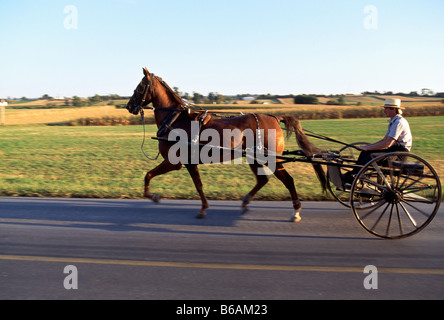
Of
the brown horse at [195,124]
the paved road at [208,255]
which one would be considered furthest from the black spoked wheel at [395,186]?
the brown horse at [195,124]

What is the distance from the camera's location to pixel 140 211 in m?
6.66

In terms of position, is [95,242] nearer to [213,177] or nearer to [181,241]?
[181,241]

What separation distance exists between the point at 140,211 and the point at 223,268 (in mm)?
2914

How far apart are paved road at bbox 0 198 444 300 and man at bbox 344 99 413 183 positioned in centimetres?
115

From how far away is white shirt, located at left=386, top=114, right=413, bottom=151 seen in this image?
5516 mm

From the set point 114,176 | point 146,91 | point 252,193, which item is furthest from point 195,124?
point 114,176

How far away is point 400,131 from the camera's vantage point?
18.1ft

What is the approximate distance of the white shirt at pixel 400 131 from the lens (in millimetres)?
5516

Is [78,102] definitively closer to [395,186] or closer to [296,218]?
[296,218]

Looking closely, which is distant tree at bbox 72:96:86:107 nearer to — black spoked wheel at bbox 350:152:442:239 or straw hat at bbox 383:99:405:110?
straw hat at bbox 383:99:405:110

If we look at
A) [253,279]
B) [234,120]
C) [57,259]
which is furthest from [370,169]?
[57,259]

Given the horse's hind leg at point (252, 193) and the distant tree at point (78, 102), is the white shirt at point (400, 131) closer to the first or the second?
the horse's hind leg at point (252, 193)

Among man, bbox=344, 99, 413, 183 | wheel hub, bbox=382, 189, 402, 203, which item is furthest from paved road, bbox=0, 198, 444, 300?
man, bbox=344, 99, 413, 183
